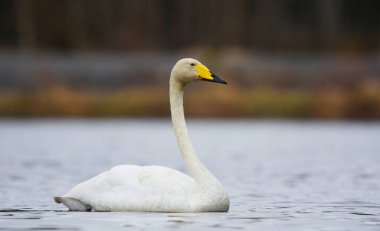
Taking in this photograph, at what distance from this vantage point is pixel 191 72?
12.6m

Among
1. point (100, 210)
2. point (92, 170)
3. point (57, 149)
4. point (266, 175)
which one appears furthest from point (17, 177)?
point (57, 149)

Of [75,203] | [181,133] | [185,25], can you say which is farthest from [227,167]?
[185,25]

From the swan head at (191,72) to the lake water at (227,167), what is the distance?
1.41 m

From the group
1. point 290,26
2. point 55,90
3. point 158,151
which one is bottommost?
point 158,151

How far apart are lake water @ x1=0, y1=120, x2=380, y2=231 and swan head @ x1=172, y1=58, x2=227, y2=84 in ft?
4.63

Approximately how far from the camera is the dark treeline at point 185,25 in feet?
Result: 166

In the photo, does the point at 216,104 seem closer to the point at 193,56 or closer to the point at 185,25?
the point at 193,56

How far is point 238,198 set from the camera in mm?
14148

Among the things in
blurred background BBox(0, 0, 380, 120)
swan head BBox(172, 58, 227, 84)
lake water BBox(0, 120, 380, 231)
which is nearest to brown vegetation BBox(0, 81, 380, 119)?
blurred background BBox(0, 0, 380, 120)

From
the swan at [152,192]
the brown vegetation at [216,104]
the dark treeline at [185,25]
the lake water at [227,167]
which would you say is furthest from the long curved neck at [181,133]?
the dark treeline at [185,25]

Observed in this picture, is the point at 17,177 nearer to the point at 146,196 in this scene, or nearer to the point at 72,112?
the point at 146,196

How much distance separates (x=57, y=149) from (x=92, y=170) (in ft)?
18.7

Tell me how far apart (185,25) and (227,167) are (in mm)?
34938

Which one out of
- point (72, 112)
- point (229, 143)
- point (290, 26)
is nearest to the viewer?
point (229, 143)
